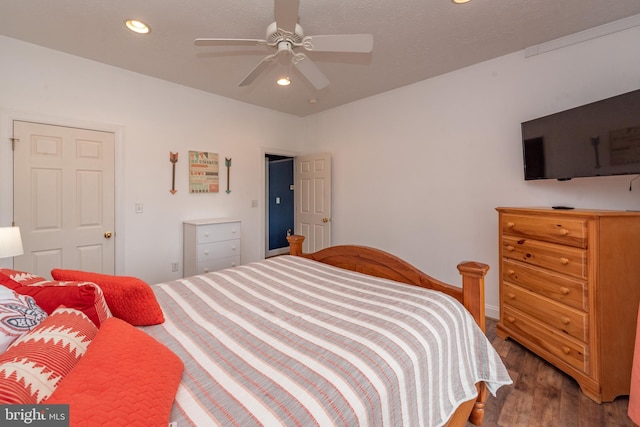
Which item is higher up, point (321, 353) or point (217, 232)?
point (217, 232)

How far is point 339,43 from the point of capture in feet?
5.67

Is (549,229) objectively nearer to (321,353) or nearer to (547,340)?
(547,340)

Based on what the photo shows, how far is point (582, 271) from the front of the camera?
1758 millimetres

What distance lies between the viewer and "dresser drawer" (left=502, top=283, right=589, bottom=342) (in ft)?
5.83

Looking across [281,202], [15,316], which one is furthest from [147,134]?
[281,202]

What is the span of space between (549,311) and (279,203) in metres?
4.63

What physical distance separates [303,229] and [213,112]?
2.23 meters

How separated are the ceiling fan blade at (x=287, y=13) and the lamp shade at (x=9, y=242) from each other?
2.05m

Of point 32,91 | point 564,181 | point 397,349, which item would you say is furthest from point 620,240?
point 32,91

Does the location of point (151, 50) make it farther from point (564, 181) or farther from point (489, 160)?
point (564, 181)

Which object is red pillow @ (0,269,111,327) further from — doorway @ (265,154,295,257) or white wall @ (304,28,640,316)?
doorway @ (265,154,295,257)

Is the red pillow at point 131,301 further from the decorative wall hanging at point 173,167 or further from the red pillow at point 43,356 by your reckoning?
the decorative wall hanging at point 173,167

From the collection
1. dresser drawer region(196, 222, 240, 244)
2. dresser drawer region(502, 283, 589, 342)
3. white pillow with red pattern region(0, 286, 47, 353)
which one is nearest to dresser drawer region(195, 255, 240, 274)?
dresser drawer region(196, 222, 240, 244)

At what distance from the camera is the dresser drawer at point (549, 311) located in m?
1.78
